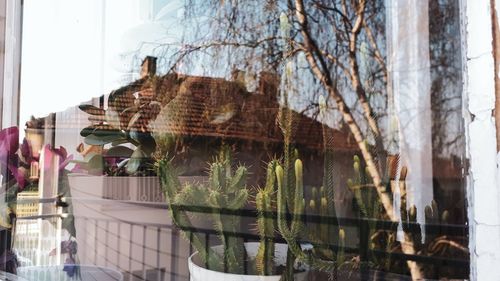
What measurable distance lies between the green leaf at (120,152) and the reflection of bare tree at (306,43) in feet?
1.64

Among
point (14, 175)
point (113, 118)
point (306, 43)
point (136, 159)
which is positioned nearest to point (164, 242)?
point (136, 159)

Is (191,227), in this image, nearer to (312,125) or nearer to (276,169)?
(276,169)

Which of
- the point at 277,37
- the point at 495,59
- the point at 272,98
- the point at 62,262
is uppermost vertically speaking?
the point at 277,37

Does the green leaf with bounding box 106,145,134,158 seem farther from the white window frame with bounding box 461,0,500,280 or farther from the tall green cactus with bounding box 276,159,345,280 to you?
the white window frame with bounding box 461,0,500,280

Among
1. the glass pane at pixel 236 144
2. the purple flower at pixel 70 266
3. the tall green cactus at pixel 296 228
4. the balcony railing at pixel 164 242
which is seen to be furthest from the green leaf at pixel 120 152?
the tall green cactus at pixel 296 228

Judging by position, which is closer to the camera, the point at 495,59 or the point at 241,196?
the point at 495,59

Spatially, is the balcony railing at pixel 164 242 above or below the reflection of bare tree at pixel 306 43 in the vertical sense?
below

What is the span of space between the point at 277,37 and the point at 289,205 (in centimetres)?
98

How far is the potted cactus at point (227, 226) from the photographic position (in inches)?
21.0

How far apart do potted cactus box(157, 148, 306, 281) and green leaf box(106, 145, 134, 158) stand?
17 centimetres

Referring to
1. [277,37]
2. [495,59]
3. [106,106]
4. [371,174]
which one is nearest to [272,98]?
[277,37]

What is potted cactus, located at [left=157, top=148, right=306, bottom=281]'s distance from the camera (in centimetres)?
53

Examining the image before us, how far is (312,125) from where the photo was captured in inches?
39.0

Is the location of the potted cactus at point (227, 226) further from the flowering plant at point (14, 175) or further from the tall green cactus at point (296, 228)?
the flowering plant at point (14, 175)
